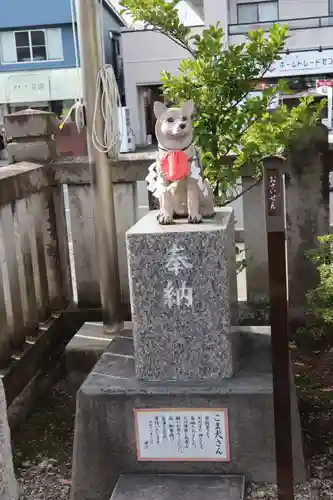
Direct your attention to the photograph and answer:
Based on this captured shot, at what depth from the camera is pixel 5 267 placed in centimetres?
396

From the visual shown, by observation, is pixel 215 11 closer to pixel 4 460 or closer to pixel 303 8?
pixel 303 8

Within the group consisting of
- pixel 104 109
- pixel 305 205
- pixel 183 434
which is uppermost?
pixel 104 109

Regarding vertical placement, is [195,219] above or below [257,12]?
below

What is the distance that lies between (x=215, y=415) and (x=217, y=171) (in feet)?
5.03

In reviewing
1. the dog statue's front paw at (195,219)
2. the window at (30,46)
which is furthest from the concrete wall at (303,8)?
the dog statue's front paw at (195,219)

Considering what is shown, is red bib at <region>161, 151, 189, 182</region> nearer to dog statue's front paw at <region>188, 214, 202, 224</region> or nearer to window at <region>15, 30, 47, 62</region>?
dog statue's front paw at <region>188, 214, 202, 224</region>

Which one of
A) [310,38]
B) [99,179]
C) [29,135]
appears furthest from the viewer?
[310,38]

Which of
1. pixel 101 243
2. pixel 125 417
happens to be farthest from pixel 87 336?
pixel 125 417

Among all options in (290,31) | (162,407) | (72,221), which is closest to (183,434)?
(162,407)

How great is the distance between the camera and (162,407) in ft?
10.2

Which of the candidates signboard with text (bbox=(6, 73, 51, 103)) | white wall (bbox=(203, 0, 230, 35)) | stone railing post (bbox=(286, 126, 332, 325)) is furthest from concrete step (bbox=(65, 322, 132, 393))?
signboard with text (bbox=(6, 73, 51, 103))

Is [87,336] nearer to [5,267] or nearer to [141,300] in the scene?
[5,267]

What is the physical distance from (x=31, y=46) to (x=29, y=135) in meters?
22.5

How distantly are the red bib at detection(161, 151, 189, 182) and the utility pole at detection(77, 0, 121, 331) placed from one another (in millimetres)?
922
